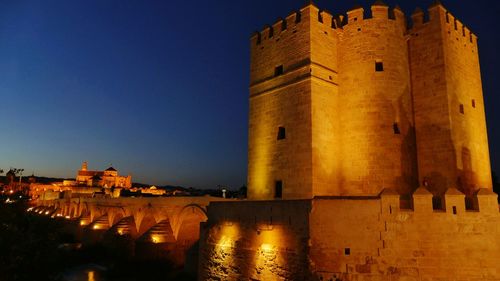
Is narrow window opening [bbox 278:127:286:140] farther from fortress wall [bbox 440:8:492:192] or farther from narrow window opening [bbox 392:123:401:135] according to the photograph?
fortress wall [bbox 440:8:492:192]

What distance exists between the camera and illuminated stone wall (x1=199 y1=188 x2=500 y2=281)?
955cm

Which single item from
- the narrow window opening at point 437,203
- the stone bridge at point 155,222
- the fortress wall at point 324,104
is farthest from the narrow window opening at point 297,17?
the stone bridge at point 155,222

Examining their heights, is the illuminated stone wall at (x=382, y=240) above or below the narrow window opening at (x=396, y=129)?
below

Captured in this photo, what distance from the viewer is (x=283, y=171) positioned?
14.5m

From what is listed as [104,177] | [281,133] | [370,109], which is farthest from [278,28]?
[104,177]

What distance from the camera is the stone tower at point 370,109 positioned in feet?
45.5

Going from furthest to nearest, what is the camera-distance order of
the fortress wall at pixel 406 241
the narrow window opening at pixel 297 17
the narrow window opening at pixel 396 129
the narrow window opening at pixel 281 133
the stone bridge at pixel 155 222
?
the stone bridge at pixel 155 222
the narrow window opening at pixel 297 17
the narrow window opening at pixel 281 133
the narrow window opening at pixel 396 129
the fortress wall at pixel 406 241

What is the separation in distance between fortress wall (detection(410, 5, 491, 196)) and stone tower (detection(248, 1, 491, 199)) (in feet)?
0.13

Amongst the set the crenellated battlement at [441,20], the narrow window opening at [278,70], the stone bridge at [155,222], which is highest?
the crenellated battlement at [441,20]

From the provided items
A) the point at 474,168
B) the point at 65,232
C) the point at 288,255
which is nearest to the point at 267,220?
the point at 288,255

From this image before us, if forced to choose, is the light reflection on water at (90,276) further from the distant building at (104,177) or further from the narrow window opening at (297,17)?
the distant building at (104,177)

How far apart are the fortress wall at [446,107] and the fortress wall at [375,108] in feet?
1.53

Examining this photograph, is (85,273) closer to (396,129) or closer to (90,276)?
(90,276)

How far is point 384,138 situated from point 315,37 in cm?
474
